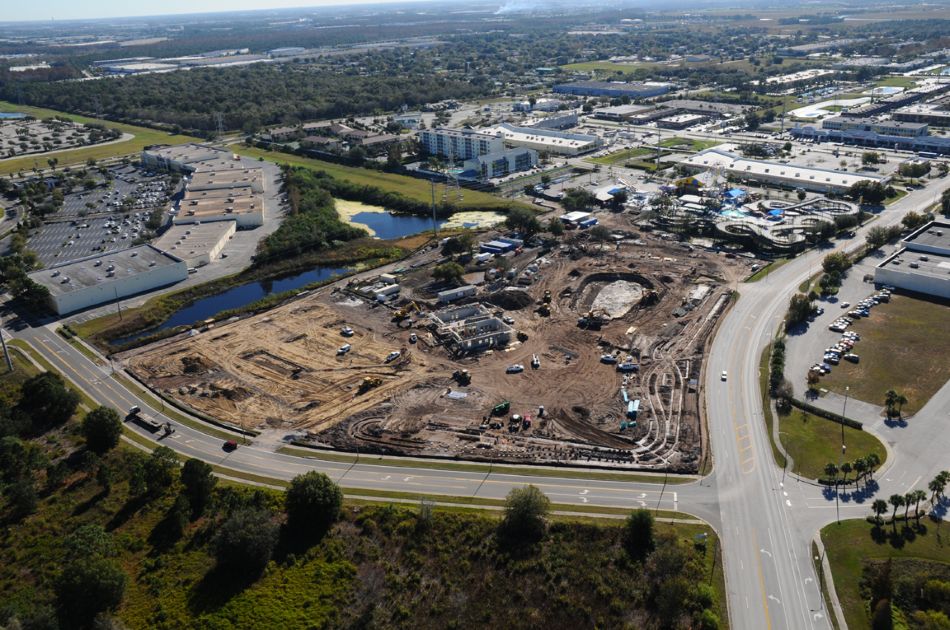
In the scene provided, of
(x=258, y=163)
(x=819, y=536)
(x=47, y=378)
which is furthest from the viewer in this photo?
(x=258, y=163)

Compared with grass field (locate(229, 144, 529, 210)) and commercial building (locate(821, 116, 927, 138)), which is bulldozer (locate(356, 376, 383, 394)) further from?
commercial building (locate(821, 116, 927, 138))

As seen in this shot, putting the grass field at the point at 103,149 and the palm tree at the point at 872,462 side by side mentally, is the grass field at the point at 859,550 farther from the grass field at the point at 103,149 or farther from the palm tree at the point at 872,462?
the grass field at the point at 103,149

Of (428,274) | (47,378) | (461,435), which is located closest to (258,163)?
(428,274)

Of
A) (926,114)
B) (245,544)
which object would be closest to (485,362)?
(245,544)

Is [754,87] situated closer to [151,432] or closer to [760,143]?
[760,143]

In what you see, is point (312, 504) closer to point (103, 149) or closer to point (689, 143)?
point (689, 143)

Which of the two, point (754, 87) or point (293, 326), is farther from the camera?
point (754, 87)

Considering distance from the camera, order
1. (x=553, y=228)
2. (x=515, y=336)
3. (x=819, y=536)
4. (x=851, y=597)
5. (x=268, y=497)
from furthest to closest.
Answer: (x=553, y=228)
(x=515, y=336)
(x=268, y=497)
(x=819, y=536)
(x=851, y=597)
